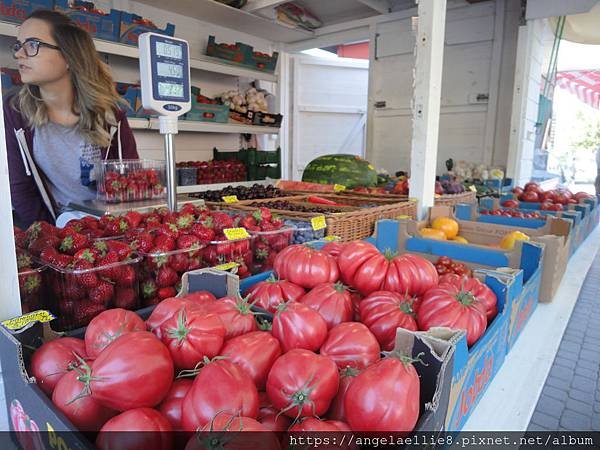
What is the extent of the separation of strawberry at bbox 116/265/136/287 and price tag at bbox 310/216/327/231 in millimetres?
701

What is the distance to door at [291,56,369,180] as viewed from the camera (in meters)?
5.35

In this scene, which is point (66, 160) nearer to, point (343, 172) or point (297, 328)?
point (297, 328)

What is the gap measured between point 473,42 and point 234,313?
4390 millimetres

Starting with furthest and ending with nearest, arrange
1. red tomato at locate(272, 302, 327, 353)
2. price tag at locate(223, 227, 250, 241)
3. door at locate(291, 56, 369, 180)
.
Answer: door at locate(291, 56, 369, 180), price tag at locate(223, 227, 250, 241), red tomato at locate(272, 302, 327, 353)

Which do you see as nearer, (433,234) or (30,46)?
(30,46)

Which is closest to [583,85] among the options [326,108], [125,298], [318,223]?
[326,108]

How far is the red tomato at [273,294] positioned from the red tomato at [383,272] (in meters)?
0.14

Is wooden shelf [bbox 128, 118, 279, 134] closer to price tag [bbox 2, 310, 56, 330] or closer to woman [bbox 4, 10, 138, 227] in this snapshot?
woman [bbox 4, 10, 138, 227]

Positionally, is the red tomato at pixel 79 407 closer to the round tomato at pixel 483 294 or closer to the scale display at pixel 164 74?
the round tomato at pixel 483 294

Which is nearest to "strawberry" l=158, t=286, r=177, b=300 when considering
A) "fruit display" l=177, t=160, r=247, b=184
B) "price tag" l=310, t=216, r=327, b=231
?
"price tag" l=310, t=216, r=327, b=231

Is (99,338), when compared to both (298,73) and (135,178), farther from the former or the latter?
(298,73)

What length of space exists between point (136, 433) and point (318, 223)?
3.59 feet

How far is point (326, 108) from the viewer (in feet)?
18.4

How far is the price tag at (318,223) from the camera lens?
4.86 feet
